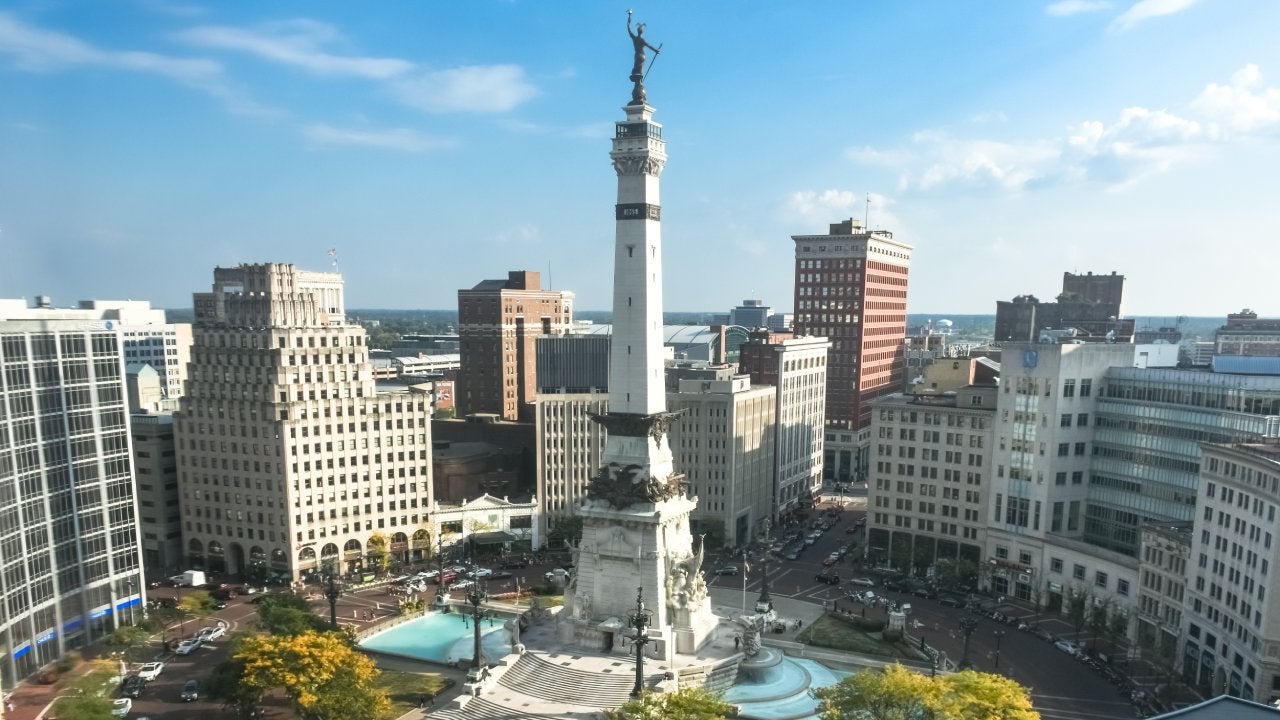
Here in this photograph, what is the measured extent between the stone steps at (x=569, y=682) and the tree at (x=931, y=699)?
23.3m

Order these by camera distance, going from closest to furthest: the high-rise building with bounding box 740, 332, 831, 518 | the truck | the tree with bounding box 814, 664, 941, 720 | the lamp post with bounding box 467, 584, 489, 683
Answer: the tree with bounding box 814, 664, 941, 720
the lamp post with bounding box 467, 584, 489, 683
the truck
the high-rise building with bounding box 740, 332, 831, 518

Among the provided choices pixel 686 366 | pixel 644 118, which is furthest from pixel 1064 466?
pixel 686 366

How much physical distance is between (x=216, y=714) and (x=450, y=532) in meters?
52.1

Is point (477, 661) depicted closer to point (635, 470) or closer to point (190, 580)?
point (635, 470)

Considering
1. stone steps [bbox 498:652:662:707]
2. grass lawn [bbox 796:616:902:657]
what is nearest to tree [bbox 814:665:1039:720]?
stone steps [bbox 498:652:662:707]

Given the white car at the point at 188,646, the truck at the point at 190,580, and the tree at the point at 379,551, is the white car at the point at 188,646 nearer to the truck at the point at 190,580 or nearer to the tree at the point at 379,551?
the truck at the point at 190,580

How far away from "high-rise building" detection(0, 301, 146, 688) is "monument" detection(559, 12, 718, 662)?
157 feet

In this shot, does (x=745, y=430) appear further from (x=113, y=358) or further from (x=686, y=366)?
(x=113, y=358)

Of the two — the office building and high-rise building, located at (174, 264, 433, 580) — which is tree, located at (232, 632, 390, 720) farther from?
the office building

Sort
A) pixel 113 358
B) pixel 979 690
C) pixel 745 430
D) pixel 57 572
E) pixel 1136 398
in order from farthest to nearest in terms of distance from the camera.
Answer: pixel 745 430 → pixel 1136 398 → pixel 113 358 → pixel 57 572 → pixel 979 690

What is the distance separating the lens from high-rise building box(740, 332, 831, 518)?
146375 millimetres

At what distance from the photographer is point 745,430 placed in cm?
13038

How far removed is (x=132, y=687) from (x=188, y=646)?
10915mm

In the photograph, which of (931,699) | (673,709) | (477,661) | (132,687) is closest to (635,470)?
(477,661)
